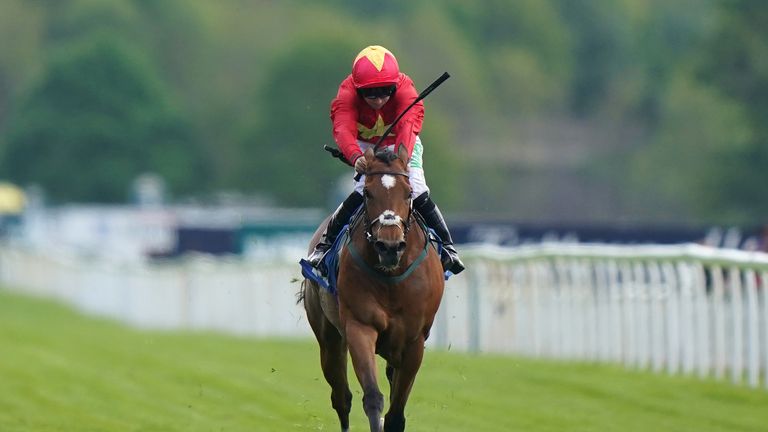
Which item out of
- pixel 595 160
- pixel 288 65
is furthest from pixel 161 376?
pixel 595 160

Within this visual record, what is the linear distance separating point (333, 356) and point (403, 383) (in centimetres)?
85

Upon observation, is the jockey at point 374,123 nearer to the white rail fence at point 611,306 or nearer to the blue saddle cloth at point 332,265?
the blue saddle cloth at point 332,265

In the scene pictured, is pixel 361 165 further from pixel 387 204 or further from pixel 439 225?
pixel 439 225

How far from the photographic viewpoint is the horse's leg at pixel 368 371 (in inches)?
340

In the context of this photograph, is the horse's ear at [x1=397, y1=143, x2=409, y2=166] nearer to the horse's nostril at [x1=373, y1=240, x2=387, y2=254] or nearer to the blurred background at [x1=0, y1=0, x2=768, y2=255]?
the horse's nostril at [x1=373, y1=240, x2=387, y2=254]

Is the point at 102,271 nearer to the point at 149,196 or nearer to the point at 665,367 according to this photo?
the point at 149,196

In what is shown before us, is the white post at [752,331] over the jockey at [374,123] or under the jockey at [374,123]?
under

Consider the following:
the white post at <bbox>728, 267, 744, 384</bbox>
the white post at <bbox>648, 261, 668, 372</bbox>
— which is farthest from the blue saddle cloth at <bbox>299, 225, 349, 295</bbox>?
the white post at <bbox>648, 261, 668, 372</bbox>

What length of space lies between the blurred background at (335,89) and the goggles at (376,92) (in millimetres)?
43246

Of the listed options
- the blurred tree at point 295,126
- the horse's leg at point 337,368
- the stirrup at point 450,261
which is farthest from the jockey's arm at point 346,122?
the blurred tree at point 295,126

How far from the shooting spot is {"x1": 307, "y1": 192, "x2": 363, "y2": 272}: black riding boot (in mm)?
9211

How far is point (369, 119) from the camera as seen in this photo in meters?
9.31

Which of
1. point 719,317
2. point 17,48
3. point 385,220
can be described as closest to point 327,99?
point 17,48

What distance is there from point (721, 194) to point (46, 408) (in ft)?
140
